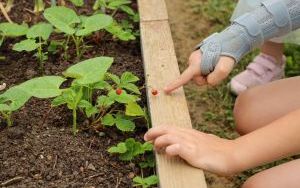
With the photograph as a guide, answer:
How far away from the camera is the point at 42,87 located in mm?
1281

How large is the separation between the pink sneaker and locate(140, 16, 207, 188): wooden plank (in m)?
0.49

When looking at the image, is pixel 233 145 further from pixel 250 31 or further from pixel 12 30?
pixel 12 30

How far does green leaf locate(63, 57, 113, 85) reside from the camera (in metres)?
1.30

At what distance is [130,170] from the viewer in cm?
131

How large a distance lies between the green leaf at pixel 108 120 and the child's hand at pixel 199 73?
0.54 feet

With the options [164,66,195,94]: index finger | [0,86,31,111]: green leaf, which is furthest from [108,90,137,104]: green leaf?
[0,86,31,111]: green leaf

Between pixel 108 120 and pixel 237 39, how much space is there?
389 millimetres

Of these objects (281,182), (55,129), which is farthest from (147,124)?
(281,182)

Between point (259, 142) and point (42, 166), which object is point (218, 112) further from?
point (42, 166)

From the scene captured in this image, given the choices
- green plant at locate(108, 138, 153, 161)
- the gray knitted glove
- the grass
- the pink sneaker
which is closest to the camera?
green plant at locate(108, 138, 153, 161)

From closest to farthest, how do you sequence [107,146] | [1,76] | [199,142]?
[199,142]
[107,146]
[1,76]

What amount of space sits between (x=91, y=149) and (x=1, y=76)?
0.41m

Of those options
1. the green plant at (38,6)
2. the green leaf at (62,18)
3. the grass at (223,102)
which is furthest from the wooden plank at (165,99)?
the grass at (223,102)

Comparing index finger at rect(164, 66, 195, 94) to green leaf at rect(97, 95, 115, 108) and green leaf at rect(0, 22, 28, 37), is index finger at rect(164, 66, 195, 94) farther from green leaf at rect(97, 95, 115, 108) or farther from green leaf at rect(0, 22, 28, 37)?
green leaf at rect(0, 22, 28, 37)
